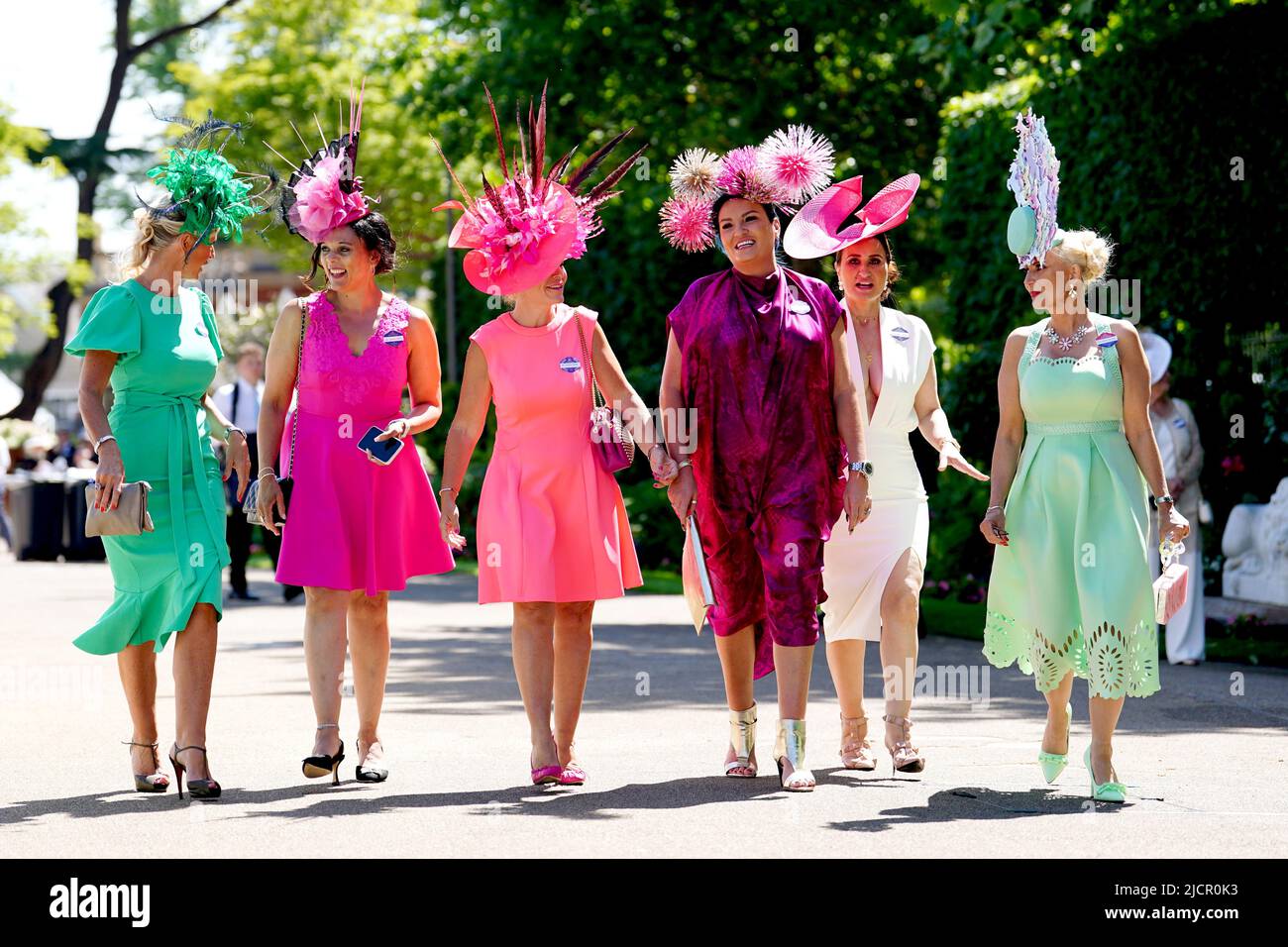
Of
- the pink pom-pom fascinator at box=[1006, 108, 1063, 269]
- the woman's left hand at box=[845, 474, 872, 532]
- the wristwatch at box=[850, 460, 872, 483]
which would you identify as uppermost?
the pink pom-pom fascinator at box=[1006, 108, 1063, 269]

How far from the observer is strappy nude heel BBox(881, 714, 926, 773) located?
709 centimetres

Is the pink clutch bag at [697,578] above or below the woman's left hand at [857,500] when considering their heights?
below

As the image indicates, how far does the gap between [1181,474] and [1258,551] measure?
4.34ft

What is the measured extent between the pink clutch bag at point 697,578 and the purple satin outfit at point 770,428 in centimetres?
11

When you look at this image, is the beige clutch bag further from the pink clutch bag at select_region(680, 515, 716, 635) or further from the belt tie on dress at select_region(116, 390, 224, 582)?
the pink clutch bag at select_region(680, 515, 716, 635)

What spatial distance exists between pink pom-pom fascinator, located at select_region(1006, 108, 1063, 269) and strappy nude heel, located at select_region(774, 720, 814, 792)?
1881mm

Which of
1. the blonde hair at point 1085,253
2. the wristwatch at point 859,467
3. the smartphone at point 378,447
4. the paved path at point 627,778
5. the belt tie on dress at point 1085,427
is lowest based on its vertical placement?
the paved path at point 627,778

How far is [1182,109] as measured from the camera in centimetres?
1367

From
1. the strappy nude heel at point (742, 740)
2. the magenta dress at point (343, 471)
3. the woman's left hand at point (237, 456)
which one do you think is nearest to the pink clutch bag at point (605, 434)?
the magenta dress at point (343, 471)

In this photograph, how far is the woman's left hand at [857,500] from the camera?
6961 mm

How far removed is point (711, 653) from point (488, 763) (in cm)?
456

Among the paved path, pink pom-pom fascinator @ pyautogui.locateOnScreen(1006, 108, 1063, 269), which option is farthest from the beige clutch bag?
pink pom-pom fascinator @ pyautogui.locateOnScreen(1006, 108, 1063, 269)

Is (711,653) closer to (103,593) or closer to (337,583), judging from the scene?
(337,583)

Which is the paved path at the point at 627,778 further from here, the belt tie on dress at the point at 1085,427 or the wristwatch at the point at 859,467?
the belt tie on dress at the point at 1085,427
